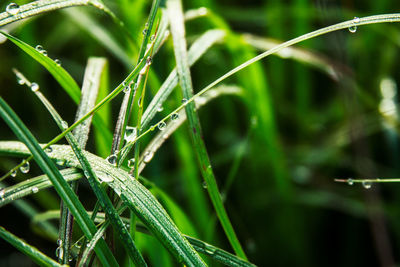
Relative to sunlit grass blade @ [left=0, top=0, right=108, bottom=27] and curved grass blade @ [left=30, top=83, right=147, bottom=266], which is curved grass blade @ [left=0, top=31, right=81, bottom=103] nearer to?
sunlit grass blade @ [left=0, top=0, right=108, bottom=27]

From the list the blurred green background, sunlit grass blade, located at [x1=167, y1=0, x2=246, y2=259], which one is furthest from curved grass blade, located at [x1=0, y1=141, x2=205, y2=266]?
the blurred green background

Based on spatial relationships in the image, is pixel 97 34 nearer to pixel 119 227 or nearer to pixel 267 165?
pixel 267 165

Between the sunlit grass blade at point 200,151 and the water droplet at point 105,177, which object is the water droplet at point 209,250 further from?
the water droplet at point 105,177

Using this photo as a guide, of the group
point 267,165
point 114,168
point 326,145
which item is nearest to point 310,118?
point 326,145

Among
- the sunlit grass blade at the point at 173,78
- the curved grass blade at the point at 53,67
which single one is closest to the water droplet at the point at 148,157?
the sunlit grass blade at the point at 173,78

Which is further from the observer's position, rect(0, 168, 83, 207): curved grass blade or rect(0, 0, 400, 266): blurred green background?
rect(0, 0, 400, 266): blurred green background

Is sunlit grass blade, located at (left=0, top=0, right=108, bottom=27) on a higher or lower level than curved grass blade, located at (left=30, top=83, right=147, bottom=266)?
higher

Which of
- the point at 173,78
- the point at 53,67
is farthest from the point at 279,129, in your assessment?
the point at 53,67
